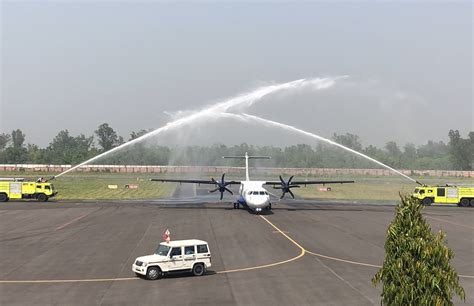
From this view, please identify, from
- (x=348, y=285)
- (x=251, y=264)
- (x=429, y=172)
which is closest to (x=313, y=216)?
(x=251, y=264)

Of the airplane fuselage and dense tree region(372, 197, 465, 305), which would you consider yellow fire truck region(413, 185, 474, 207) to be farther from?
dense tree region(372, 197, 465, 305)

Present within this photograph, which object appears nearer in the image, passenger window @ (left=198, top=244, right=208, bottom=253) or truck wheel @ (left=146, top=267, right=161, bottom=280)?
truck wheel @ (left=146, top=267, right=161, bottom=280)

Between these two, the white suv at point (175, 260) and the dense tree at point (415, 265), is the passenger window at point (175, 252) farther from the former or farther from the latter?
the dense tree at point (415, 265)

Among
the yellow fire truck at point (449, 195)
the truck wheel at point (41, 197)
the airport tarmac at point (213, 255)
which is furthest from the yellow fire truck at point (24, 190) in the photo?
the yellow fire truck at point (449, 195)

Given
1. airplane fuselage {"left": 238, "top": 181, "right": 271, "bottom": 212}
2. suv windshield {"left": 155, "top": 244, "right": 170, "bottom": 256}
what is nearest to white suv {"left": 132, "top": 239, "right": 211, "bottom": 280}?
suv windshield {"left": 155, "top": 244, "right": 170, "bottom": 256}

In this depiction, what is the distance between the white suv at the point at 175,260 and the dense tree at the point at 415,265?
54.1 feet

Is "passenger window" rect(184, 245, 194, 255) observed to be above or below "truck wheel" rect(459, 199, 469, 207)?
above

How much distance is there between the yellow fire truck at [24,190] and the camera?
73938mm

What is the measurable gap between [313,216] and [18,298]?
40.3 meters

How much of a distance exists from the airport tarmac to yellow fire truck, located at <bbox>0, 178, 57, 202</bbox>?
40.7 feet

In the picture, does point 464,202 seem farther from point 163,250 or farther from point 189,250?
point 163,250

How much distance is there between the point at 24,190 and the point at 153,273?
5375cm

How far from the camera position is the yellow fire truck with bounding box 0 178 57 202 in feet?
243

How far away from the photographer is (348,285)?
26.5 meters
